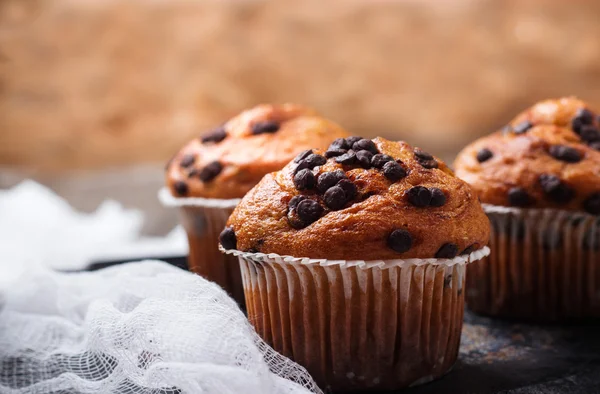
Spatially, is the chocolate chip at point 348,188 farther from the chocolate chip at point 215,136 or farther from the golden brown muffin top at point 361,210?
the chocolate chip at point 215,136

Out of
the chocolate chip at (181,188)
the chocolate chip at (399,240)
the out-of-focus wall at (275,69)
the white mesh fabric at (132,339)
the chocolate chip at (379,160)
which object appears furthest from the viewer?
the out-of-focus wall at (275,69)

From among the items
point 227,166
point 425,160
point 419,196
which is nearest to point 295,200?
point 419,196

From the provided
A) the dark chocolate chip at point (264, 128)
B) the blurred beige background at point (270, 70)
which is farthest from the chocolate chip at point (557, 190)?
the blurred beige background at point (270, 70)

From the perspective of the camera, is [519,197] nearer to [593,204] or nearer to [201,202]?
[593,204]

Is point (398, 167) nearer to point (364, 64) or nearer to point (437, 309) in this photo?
point (437, 309)

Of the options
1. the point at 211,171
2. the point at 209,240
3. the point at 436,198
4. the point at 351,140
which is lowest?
the point at 209,240

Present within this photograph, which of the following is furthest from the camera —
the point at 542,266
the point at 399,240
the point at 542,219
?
the point at 542,266

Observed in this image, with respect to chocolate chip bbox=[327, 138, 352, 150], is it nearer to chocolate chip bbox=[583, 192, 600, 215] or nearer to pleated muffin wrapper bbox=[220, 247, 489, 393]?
pleated muffin wrapper bbox=[220, 247, 489, 393]

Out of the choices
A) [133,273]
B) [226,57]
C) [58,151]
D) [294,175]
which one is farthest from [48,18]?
[294,175]
